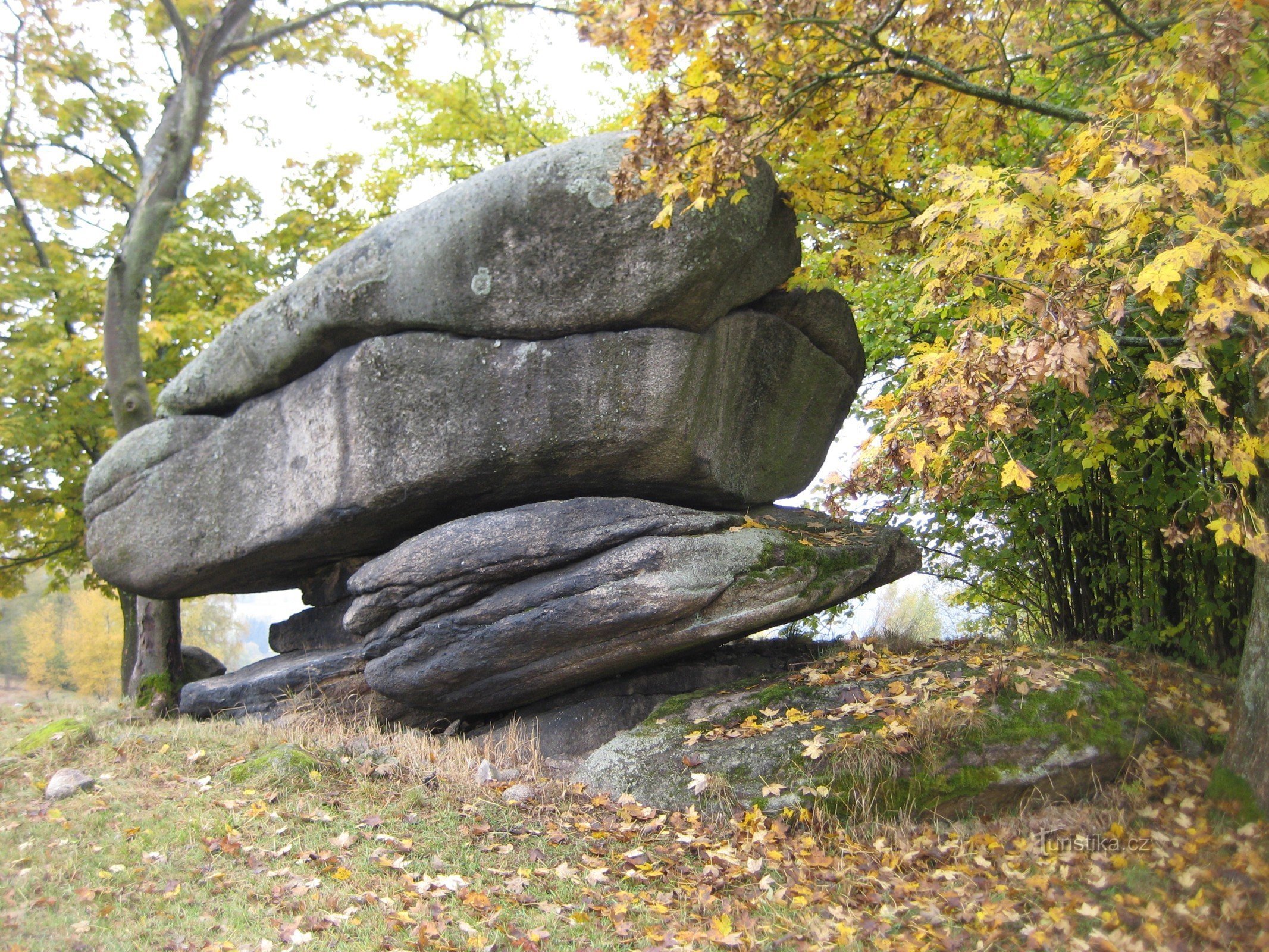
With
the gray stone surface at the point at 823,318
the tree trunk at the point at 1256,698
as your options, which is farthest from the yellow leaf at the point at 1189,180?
the gray stone surface at the point at 823,318

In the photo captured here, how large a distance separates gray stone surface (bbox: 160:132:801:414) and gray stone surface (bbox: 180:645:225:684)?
675 cm

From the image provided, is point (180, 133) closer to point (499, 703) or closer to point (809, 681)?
point (499, 703)

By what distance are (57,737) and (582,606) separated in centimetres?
480

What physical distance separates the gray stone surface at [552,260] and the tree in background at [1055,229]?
1.45 ft

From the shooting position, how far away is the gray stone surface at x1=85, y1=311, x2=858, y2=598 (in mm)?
7914

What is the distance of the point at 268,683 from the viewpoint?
949 cm

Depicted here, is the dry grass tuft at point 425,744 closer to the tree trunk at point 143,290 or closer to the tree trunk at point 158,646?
the tree trunk at point 158,646

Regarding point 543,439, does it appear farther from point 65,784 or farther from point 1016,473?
point 65,784

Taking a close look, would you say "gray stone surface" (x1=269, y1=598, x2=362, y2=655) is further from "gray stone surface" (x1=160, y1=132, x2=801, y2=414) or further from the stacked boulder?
"gray stone surface" (x1=160, y1=132, x2=801, y2=414)

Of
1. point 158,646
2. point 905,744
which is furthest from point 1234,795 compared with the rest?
point 158,646

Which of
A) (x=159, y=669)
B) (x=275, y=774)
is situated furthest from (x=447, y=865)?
(x=159, y=669)

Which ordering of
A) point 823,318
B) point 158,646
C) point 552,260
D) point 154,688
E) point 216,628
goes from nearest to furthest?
point 552,260, point 823,318, point 154,688, point 158,646, point 216,628

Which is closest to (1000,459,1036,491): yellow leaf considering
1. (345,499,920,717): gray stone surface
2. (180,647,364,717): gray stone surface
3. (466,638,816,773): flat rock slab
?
(345,499,920,717): gray stone surface

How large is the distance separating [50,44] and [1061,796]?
1735 cm
